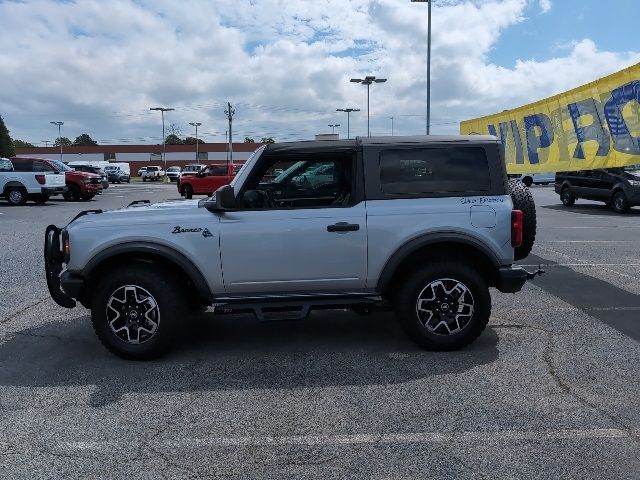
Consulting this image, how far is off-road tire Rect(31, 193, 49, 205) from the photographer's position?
74.5ft

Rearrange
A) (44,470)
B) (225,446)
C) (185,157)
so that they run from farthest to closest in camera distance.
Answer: (185,157), (225,446), (44,470)

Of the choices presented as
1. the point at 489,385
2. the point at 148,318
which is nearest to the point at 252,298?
the point at 148,318

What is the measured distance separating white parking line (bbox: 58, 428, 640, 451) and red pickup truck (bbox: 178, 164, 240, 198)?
25917mm

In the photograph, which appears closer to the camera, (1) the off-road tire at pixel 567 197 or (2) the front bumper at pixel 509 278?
(2) the front bumper at pixel 509 278

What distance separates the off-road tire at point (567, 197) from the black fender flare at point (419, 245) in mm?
17179

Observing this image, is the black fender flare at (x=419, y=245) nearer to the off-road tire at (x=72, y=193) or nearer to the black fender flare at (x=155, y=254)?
the black fender flare at (x=155, y=254)

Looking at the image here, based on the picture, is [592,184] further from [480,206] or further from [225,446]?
[225,446]

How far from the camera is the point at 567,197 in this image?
67.6 ft

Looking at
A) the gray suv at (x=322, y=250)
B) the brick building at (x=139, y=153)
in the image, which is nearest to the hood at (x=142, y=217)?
the gray suv at (x=322, y=250)

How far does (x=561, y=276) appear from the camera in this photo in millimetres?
8289

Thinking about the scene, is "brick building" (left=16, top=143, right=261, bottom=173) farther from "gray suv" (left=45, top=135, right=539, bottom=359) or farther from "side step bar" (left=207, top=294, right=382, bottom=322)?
"side step bar" (left=207, top=294, right=382, bottom=322)

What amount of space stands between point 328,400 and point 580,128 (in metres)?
9.35

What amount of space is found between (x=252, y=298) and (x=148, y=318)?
0.89 m

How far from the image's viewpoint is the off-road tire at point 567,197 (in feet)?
66.9
